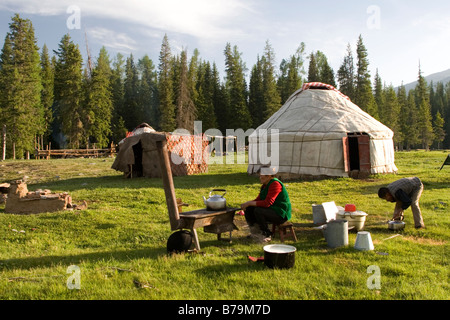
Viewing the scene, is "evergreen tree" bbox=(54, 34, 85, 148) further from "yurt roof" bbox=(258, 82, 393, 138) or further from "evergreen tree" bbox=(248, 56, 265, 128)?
"yurt roof" bbox=(258, 82, 393, 138)

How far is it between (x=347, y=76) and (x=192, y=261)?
4351 centimetres

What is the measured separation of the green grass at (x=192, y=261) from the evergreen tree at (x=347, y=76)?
36896 mm

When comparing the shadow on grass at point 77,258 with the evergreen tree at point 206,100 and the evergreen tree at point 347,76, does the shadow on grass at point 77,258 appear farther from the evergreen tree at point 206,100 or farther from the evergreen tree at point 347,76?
the evergreen tree at point 347,76

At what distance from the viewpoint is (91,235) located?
19.5ft

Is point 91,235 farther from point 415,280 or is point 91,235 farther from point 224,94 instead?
point 224,94

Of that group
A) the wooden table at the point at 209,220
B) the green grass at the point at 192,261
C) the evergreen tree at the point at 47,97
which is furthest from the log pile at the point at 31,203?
the evergreen tree at the point at 47,97

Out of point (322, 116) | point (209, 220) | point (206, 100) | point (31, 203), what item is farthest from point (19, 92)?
point (209, 220)

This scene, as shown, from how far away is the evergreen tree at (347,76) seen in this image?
4216cm

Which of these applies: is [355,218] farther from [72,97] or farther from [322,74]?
[322,74]

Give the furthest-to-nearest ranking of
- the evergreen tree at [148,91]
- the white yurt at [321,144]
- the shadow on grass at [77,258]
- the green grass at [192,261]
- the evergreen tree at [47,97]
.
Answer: the evergreen tree at [148,91] → the evergreen tree at [47,97] → the white yurt at [321,144] → the shadow on grass at [77,258] → the green grass at [192,261]

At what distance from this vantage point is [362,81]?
40750 millimetres

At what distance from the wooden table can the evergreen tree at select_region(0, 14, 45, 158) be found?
88.9 ft
